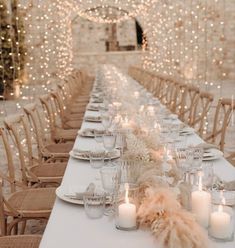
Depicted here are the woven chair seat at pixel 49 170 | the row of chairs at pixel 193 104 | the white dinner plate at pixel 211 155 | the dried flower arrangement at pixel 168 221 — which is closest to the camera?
the dried flower arrangement at pixel 168 221

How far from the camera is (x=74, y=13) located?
60.4ft

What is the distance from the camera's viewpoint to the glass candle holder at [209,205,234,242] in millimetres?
1537

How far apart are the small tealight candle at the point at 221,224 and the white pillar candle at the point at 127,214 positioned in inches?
9.9

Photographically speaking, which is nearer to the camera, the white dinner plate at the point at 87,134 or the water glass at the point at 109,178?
the water glass at the point at 109,178

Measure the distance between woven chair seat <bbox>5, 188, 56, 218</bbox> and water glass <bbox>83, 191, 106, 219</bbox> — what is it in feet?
3.08

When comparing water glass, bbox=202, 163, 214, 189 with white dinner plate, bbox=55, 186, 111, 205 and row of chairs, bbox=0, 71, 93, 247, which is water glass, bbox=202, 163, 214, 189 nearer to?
white dinner plate, bbox=55, 186, 111, 205

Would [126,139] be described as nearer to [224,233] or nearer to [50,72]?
[224,233]

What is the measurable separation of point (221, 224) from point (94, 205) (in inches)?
17.4

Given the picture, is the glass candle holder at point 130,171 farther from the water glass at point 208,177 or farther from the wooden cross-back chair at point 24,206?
the wooden cross-back chair at point 24,206

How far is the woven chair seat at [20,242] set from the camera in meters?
2.19

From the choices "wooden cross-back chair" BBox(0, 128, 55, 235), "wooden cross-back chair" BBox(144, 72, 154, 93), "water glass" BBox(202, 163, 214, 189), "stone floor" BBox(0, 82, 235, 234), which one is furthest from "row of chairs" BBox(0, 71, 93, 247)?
"wooden cross-back chair" BBox(144, 72, 154, 93)

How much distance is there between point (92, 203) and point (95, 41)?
19377mm

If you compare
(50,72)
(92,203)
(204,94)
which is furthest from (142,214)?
(50,72)

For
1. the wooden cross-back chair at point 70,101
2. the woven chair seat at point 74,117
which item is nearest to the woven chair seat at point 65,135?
the woven chair seat at point 74,117
